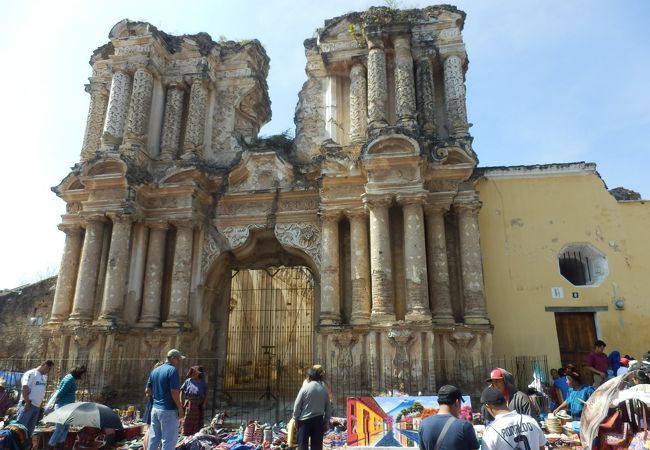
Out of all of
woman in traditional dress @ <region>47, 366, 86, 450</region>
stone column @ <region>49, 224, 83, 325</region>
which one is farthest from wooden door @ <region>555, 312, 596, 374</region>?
stone column @ <region>49, 224, 83, 325</region>

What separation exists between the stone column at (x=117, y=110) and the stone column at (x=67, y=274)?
2.20 metres

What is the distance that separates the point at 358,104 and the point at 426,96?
1608mm

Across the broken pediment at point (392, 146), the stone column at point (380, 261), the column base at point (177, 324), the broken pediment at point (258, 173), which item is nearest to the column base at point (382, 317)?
the stone column at point (380, 261)

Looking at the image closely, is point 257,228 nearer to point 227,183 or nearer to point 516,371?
point 227,183

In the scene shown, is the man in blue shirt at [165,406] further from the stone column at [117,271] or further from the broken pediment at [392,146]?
the broken pediment at [392,146]

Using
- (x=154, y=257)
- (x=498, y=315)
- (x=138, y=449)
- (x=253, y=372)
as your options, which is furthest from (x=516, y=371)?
(x=154, y=257)

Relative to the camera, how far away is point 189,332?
35.9ft

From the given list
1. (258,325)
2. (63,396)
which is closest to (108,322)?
(63,396)

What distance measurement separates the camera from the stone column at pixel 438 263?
32.1ft

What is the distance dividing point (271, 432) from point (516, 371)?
5.44 m

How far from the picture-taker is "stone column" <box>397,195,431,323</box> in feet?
31.0

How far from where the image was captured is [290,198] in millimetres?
11828

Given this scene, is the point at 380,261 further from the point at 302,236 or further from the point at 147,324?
the point at 147,324

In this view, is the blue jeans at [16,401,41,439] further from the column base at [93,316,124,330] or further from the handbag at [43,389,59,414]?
the column base at [93,316,124,330]
